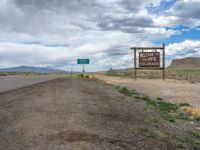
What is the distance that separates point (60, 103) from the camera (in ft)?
53.8

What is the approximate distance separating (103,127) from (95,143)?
241 centimetres

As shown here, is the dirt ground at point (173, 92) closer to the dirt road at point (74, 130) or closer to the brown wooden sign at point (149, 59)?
the brown wooden sign at point (149, 59)

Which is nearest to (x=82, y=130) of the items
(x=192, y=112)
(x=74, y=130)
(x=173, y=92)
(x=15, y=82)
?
(x=74, y=130)

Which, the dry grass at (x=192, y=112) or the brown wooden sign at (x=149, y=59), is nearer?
the dry grass at (x=192, y=112)

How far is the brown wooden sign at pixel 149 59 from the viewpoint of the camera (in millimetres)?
50375

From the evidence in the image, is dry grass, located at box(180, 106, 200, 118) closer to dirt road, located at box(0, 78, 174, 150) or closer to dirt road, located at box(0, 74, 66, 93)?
dirt road, located at box(0, 78, 174, 150)

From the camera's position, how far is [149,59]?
5038 centimetres

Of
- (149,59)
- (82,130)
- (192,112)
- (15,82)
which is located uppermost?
(149,59)

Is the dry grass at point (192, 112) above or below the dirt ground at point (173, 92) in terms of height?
above

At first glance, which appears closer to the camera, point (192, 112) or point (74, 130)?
point (74, 130)

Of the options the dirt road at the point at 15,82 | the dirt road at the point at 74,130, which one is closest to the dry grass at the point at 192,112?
the dirt road at the point at 74,130

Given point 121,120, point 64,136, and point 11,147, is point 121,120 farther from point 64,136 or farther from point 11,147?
point 11,147

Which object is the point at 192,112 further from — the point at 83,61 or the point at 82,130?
the point at 83,61

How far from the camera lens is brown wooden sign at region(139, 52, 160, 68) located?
50.4 metres
